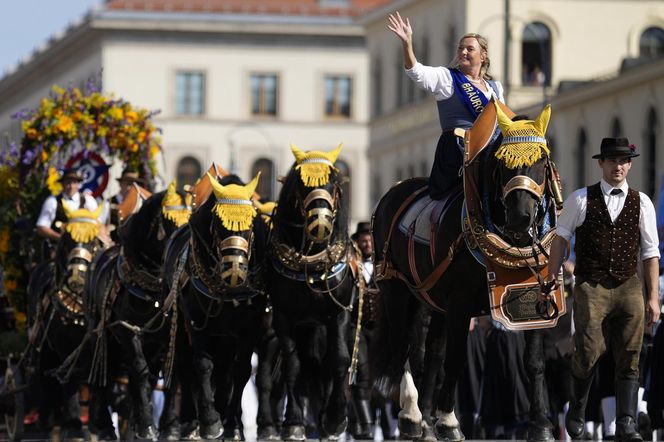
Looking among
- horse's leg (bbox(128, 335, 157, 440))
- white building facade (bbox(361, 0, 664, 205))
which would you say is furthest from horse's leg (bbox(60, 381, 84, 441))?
white building facade (bbox(361, 0, 664, 205))

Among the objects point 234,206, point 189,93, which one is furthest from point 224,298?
point 189,93

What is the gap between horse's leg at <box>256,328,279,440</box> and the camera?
2048cm

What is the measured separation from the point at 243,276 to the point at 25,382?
5.83 metres

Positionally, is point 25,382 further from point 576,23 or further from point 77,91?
point 576,23

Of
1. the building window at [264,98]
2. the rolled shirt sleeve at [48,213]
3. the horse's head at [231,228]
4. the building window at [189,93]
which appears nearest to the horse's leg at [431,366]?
the horse's head at [231,228]

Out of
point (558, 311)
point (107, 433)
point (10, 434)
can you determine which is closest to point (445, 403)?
point (558, 311)

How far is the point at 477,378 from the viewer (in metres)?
24.2

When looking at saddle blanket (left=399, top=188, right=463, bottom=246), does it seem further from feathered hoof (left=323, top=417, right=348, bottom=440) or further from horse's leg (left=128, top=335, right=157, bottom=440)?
horse's leg (left=128, top=335, right=157, bottom=440)

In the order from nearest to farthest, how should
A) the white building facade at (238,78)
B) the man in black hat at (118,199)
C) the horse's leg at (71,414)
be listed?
1. the horse's leg at (71,414)
2. the man in black hat at (118,199)
3. the white building facade at (238,78)

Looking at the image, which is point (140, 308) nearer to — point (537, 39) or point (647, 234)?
point (647, 234)

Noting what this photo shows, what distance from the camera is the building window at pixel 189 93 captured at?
108m

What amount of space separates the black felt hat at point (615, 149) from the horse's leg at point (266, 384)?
4891 millimetres

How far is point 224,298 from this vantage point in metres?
19.9

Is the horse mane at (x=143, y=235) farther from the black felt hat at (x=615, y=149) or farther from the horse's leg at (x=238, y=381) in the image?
the black felt hat at (x=615, y=149)
